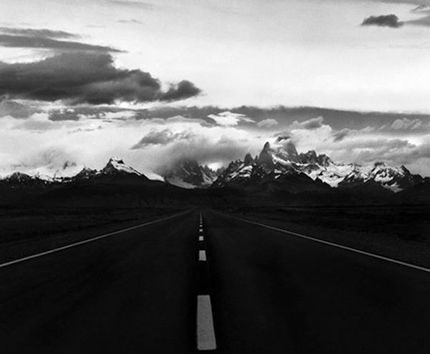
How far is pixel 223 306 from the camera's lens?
7.23 meters

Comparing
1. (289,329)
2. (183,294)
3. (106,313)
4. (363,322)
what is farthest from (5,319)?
(363,322)

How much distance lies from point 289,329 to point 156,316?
1785mm

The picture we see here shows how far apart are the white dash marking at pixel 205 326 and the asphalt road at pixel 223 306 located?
8cm

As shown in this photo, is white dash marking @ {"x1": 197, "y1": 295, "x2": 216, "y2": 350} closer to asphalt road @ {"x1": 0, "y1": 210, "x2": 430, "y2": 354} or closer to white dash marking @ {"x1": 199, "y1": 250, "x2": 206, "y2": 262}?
asphalt road @ {"x1": 0, "y1": 210, "x2": 430, "y2": 354}

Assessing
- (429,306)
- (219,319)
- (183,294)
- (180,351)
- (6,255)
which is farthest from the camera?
(6,255)

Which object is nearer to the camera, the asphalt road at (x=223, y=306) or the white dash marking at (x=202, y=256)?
the asphalt road at (x=223, y=306)

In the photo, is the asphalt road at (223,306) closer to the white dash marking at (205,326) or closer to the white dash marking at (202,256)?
the white dash marking at (205,326)

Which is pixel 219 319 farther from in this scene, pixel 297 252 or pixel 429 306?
pixel 297 252

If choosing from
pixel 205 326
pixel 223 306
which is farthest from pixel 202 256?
pixel 205 326

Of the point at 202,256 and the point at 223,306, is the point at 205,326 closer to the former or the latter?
the point at 223,306

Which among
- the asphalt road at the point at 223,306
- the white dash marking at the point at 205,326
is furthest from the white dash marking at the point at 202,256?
the white dash marking at the point at 205,326

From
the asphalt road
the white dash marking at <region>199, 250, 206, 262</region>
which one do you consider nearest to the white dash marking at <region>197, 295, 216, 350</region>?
the asphalt road

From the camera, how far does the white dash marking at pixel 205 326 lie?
5.28m

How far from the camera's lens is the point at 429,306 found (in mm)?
7188
